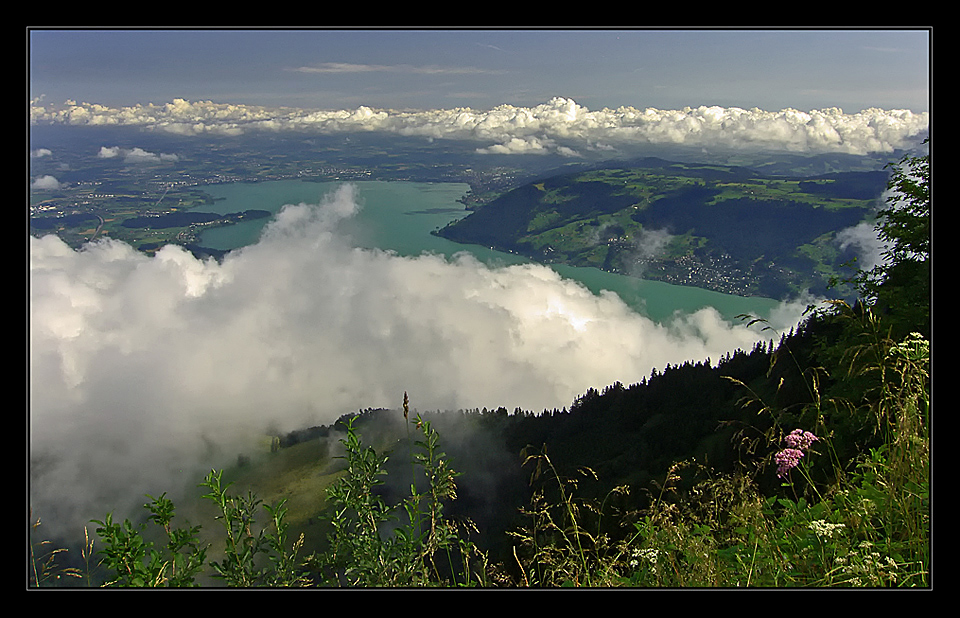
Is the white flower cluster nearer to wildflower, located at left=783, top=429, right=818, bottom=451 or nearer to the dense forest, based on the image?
the dense forest

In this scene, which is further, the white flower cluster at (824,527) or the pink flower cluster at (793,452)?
the pink flower cluster at (793,452)

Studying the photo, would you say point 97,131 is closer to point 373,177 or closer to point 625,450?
point 373,177

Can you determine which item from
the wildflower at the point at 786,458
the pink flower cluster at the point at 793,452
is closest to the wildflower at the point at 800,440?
the pink flower cluster at the point at 793,452

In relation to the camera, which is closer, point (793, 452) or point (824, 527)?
point (824, 527)

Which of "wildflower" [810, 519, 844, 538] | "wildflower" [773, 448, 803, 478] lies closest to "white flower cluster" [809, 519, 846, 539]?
"wildflower" [810, 519, 844, 538]

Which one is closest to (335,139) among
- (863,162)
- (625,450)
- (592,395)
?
(592,395)

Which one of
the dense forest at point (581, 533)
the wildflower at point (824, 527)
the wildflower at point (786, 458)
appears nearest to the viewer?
the wildflower at point (824, 527)

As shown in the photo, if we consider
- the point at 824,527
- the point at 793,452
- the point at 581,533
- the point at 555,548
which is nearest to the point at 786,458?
the point at 793,452

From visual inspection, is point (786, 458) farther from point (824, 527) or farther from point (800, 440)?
point (824, 527)

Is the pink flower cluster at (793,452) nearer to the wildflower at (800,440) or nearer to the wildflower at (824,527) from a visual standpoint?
the wildflower at (800,440)
